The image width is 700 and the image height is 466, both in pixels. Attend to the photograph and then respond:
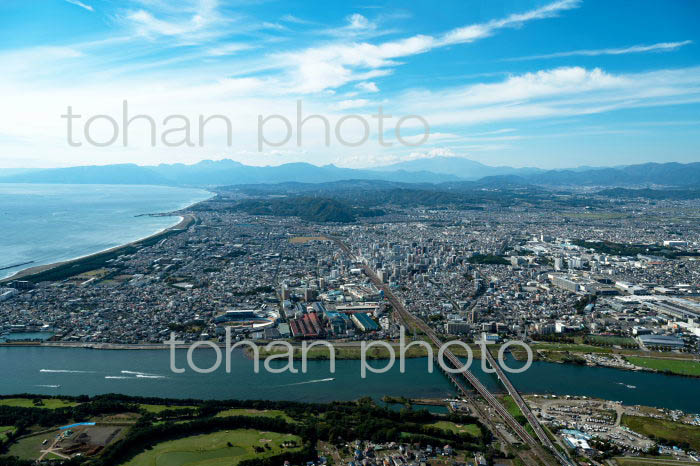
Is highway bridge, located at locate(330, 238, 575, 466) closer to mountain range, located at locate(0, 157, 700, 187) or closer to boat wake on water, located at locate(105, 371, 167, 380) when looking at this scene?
boat wake on water, located at locate(105, 371, 167, 380)

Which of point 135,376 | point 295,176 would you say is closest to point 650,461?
point 135,376

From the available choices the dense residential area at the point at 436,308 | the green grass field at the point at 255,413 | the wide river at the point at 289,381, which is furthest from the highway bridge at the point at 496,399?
the green grass field at the point at 255,413

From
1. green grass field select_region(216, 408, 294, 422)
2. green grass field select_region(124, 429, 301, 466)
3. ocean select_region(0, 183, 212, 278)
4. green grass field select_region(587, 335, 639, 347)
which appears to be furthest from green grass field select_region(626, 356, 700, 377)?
ocean select_region(0, 183, 212, 278)

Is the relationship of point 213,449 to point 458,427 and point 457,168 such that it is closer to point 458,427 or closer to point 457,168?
point 458,427

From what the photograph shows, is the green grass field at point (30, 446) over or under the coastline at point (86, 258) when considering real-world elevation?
under

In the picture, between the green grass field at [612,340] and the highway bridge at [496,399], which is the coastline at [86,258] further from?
the green grass field at [612,340]

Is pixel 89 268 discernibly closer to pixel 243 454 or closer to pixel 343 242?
pixel 343 242

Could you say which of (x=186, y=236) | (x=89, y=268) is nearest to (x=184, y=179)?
(x=186, y=236)

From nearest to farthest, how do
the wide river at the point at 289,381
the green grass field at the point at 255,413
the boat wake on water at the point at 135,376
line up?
the green grass field at the point at 255,413, the wide river at the point at 289,381, the boat wake on water at the point at 135,376
